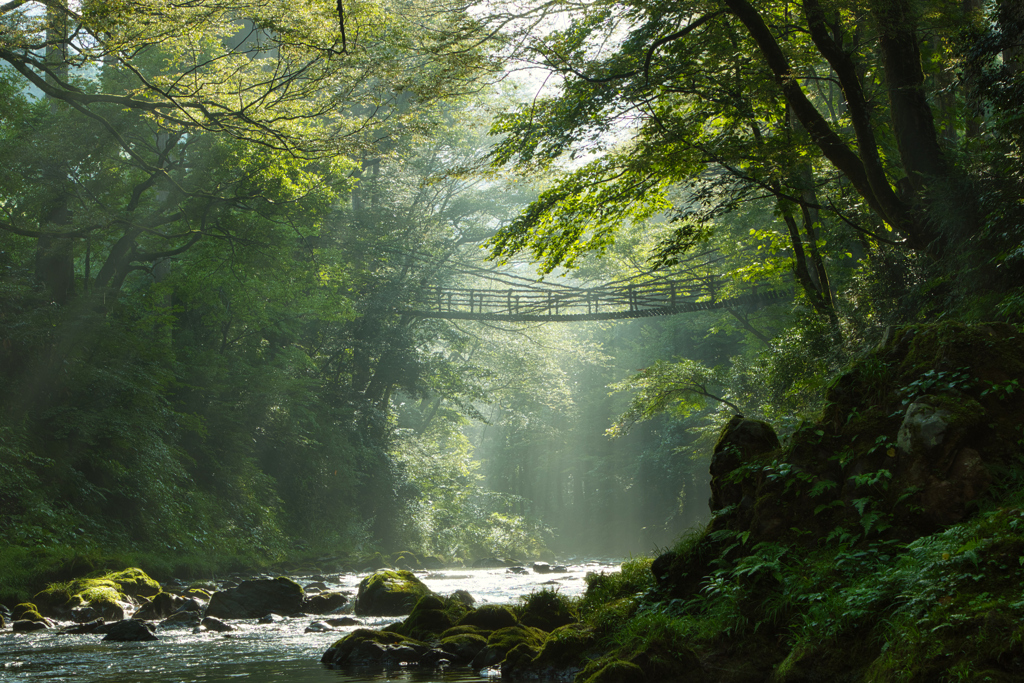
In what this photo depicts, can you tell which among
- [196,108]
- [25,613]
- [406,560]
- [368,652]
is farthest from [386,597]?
[406,560]

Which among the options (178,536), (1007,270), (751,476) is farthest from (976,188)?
(178,536)

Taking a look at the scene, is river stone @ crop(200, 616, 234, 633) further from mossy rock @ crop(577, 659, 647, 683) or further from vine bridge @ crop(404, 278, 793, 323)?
vine bridge @ crop(404, 278, 793, 323)

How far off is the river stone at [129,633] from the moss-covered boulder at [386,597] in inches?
95.3

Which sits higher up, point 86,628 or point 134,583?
point 86,628

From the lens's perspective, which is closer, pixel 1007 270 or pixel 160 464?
pixel 1007 270

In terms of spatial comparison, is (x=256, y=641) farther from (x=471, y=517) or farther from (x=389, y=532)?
(x=471, y=517)

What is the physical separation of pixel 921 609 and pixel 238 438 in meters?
14.4

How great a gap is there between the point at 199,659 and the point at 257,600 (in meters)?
2.80

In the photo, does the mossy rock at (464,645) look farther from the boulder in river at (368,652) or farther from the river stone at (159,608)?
the river stone at (159,608)

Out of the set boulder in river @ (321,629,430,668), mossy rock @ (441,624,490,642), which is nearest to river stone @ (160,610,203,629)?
boulder in river @ (321,629,430,668)

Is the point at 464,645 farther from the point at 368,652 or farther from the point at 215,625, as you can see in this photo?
the point at 215,625

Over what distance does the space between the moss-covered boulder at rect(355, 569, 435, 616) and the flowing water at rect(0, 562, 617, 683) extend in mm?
458

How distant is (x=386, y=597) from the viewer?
8.59 meters

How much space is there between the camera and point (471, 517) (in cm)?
2170
